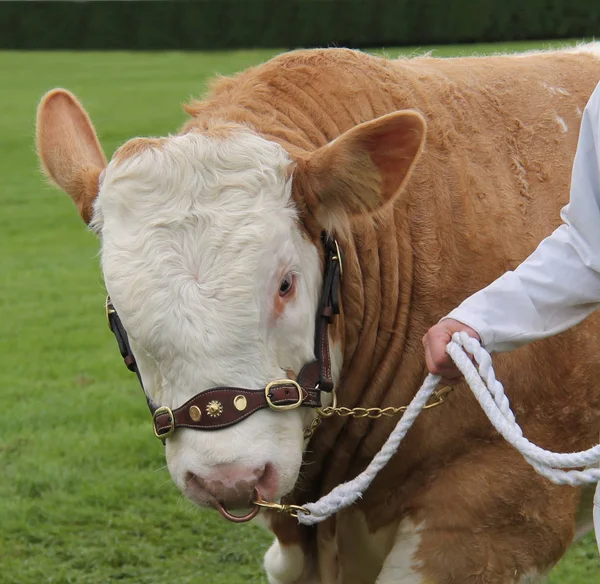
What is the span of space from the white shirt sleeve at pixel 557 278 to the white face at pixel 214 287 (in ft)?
1.65

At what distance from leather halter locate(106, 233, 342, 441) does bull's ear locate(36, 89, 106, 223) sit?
1.26ft

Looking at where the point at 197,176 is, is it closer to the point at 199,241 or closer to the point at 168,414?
the point at 199,241

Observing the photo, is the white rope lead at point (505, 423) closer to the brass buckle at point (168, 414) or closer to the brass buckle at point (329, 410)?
the brass buckle at point (329, 410)

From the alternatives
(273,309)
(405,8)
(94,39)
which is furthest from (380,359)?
(94,39)

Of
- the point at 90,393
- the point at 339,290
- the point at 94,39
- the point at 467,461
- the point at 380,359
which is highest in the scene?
the point at 339,290

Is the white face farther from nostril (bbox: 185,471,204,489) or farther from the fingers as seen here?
the fingers

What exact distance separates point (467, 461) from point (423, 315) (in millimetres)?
481

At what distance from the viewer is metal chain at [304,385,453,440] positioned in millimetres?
3205

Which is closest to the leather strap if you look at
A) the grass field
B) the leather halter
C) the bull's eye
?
the leather halter

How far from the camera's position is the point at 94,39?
3441 centimetres

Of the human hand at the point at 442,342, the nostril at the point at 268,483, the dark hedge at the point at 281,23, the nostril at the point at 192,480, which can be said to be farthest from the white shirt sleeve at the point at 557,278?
the dark hedge at the point at 281,23

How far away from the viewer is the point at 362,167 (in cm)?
301

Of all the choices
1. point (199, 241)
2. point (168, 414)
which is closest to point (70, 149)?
point (199, 241)

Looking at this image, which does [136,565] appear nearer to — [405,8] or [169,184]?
[169,184]
